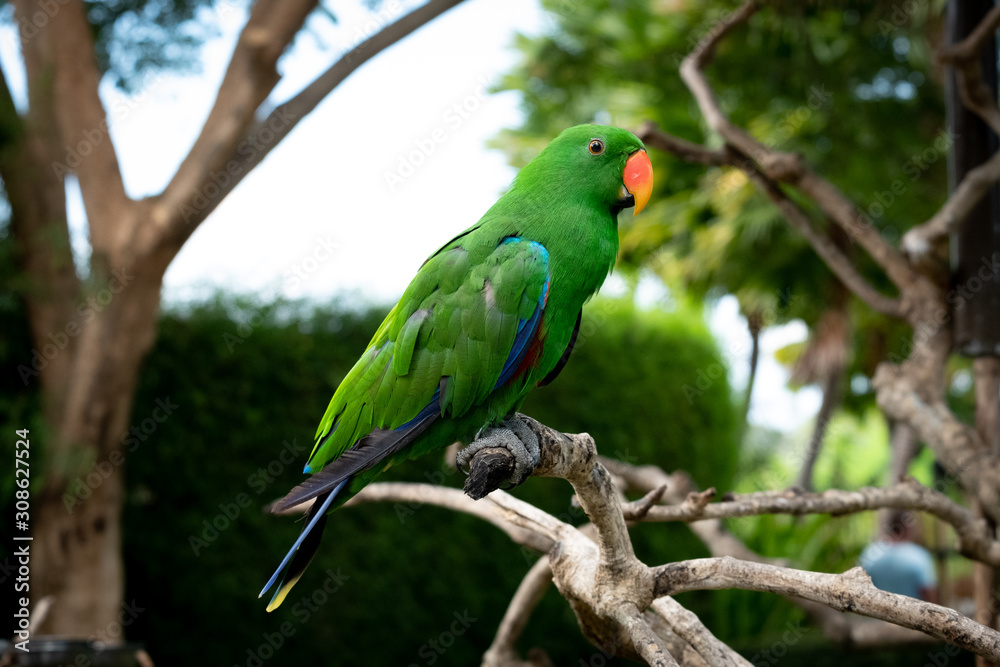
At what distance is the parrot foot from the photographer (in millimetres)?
1664

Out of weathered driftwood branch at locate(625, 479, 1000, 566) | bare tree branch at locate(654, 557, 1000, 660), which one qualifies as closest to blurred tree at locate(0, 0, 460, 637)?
weathered driftwood branch at locate(625, 479, 1000, 566)

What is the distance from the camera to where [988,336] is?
3100 millimetres

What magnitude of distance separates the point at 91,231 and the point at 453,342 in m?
3.52

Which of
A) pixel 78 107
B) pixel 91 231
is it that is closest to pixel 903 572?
pixel 91 231

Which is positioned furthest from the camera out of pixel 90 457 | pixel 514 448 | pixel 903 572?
pixel 903 572

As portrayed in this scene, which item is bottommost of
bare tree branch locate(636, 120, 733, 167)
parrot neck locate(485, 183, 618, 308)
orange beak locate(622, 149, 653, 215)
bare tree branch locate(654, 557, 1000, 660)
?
bare tree branch locate(654, 557, 1000, 660)

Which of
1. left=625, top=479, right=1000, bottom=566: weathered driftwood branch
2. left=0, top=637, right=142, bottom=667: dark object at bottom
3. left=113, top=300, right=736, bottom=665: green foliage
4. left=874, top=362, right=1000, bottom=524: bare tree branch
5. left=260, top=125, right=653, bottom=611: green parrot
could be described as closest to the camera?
left=260, top=125, right=653, bottom=611: green parrot

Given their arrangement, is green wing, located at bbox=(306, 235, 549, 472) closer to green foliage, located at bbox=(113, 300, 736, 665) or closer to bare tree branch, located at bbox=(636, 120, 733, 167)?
bare tree branch, located at bbox=(636, 120, 733, 167)

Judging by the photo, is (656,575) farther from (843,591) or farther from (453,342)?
(453,342)

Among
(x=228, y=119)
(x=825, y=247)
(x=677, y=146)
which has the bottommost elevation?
(x=825, y=247)

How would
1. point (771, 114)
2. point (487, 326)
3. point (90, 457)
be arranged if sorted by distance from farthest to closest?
point (771, 114), point (90, 457), point (487, 326)

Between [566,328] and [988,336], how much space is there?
224 cm

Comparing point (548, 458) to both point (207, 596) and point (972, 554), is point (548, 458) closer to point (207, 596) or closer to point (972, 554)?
point (972, 554)

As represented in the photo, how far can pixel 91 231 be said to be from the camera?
439cm
